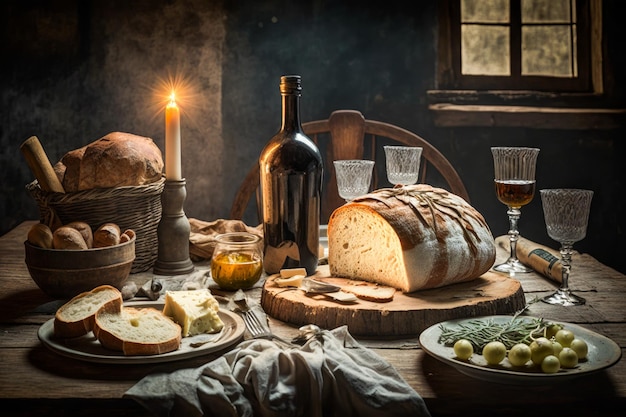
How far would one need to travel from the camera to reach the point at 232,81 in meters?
3.66

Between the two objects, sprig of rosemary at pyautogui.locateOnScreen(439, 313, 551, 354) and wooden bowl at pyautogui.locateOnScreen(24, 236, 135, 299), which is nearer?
sprig of rosemary at pyautogui.locateOnScreen(439, 313, 551, 354)

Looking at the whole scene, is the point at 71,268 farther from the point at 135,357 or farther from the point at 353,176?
the point at 353,176

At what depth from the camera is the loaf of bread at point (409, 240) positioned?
1.62m

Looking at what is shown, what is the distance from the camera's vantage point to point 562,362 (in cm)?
119

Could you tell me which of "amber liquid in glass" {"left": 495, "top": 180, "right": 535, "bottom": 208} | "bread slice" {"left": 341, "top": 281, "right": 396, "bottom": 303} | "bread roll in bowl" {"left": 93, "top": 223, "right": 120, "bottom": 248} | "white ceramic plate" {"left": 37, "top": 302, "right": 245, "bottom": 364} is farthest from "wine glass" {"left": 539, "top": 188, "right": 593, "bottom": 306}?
"bread roll in bowl" {"left": 93, "top": 223, "right": 120, "bottom": 248}

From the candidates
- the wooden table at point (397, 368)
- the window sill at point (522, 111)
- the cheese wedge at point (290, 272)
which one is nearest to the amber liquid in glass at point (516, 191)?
the wooden table at point (397, 368)

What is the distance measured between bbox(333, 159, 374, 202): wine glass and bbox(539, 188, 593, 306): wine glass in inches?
19.4

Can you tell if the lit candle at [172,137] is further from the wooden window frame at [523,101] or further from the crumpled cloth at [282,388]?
the wooden window frame at [523,101]

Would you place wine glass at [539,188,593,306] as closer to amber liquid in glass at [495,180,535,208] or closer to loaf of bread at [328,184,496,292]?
loaf of bread at [328,184,496,292]

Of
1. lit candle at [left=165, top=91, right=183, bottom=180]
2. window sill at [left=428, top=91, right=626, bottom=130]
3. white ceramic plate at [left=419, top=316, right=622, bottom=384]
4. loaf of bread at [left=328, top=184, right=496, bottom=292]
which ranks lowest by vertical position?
white ceramic plate at [left=419, top=316, right=622, bottom=384]

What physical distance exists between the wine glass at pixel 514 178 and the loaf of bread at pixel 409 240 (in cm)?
20

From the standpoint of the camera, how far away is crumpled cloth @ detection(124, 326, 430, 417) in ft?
3.74

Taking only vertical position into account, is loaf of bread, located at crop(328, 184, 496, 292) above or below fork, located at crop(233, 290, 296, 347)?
above

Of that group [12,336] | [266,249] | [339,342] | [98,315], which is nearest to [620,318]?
[339,342]
